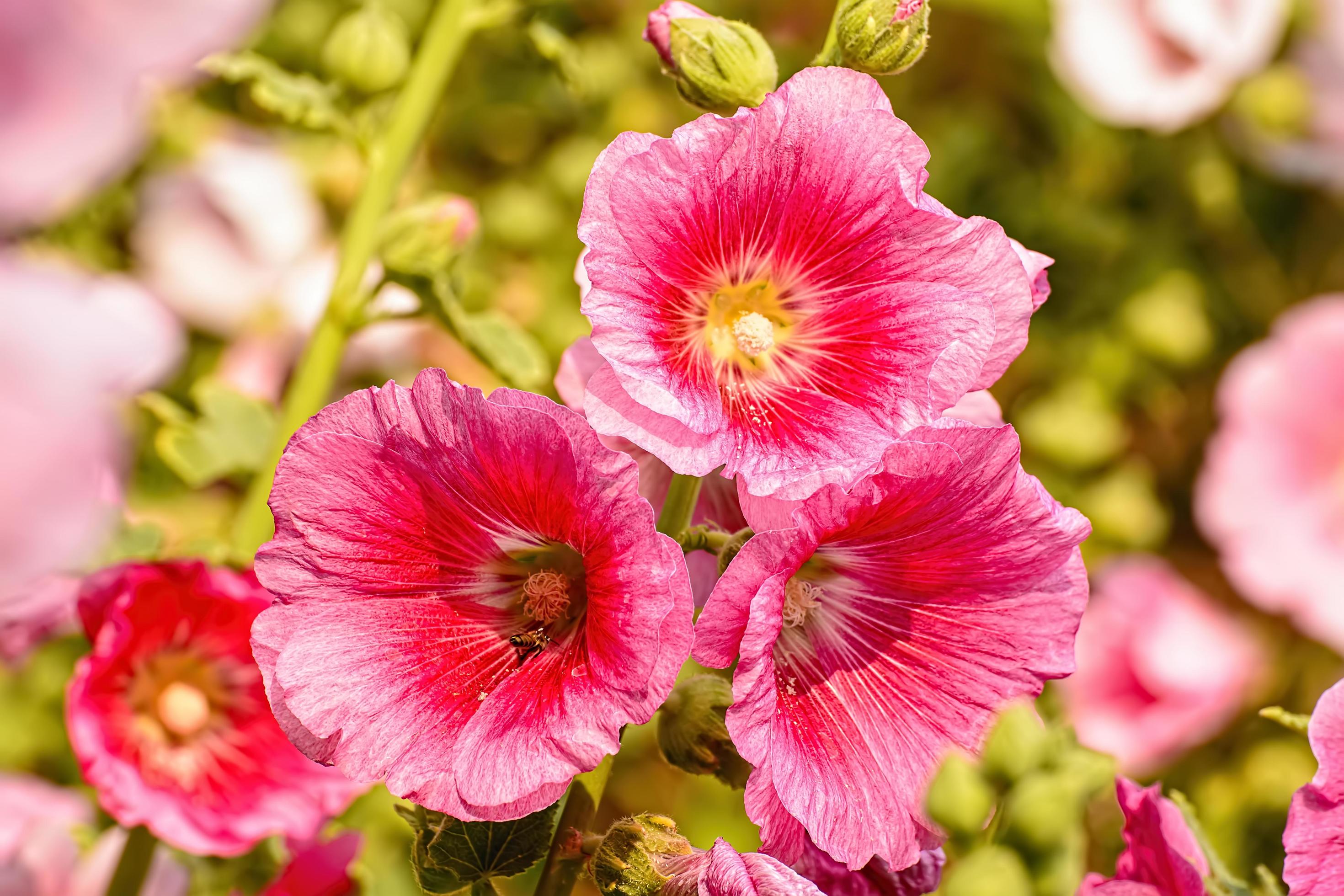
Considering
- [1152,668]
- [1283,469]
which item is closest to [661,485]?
[1152,668]

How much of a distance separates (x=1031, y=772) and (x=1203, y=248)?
1.29 meters

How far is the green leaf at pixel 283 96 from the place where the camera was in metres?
0.83

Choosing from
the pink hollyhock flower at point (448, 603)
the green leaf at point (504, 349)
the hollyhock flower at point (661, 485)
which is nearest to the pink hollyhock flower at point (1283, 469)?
the green leaf at point (504, 349)

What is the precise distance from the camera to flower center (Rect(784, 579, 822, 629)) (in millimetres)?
553

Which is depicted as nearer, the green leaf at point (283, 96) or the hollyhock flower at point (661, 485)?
the hollyhock flower at point (661, 485)

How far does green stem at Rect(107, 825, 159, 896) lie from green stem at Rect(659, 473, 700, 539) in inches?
14.3

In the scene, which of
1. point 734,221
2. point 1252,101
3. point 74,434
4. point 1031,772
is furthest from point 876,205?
point 1252,101

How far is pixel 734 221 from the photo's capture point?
21.3 inches

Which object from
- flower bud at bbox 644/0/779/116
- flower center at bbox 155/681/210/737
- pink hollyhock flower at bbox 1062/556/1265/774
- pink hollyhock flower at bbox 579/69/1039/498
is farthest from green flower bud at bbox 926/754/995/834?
pink hollyhock flower at bbox 1062/556/1265/774

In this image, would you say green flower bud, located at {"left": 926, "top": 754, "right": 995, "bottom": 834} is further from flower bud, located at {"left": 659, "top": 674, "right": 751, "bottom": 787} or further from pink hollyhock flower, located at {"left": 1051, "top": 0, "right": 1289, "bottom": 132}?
pink hollyhock flower, located at {"left": 1051, "top": 0, "right": 1289, "bottom": 132}

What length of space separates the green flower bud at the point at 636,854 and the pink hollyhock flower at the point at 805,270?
0.14m

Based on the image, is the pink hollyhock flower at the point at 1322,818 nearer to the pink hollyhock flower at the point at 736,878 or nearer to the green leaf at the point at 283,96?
the pink hollyhock flower at the point at 736,878

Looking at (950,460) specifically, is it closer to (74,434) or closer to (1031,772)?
(1031,772)

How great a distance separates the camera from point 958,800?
41cm
